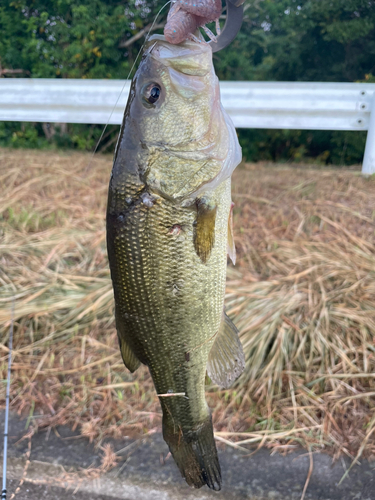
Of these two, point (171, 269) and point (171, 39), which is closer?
point (171, 39)

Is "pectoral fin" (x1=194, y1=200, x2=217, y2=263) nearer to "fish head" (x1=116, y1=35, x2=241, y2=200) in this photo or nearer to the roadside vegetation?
"fish head" (x1=116, y1=35, x2=241, y2=200)

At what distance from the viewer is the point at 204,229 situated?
0.97 m

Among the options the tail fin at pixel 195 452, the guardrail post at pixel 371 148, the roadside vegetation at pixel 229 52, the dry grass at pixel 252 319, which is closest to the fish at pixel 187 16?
the tail fin at pixel 195 452

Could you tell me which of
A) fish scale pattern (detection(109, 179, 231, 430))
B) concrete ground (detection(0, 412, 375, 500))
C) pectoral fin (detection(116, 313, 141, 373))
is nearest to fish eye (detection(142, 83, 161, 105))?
fish scale pattern (detection(109, 179, 231, 430))

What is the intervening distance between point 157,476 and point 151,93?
1.80 m

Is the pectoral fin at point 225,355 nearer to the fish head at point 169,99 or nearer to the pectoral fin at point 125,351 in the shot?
the pectoral fin at point 125,351

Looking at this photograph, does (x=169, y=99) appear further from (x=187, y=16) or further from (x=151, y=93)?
(x=187, y=16)

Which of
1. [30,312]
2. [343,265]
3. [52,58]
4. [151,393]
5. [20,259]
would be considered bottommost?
[151,393]

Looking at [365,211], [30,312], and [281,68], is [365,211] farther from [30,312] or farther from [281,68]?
[281,68]

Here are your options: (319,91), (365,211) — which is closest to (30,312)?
(365,211)

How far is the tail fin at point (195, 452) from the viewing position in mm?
1151

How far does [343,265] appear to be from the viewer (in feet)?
7.65

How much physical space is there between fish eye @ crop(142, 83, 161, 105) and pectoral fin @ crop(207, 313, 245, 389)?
2.31 feet

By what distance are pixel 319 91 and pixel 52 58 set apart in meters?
3.84
